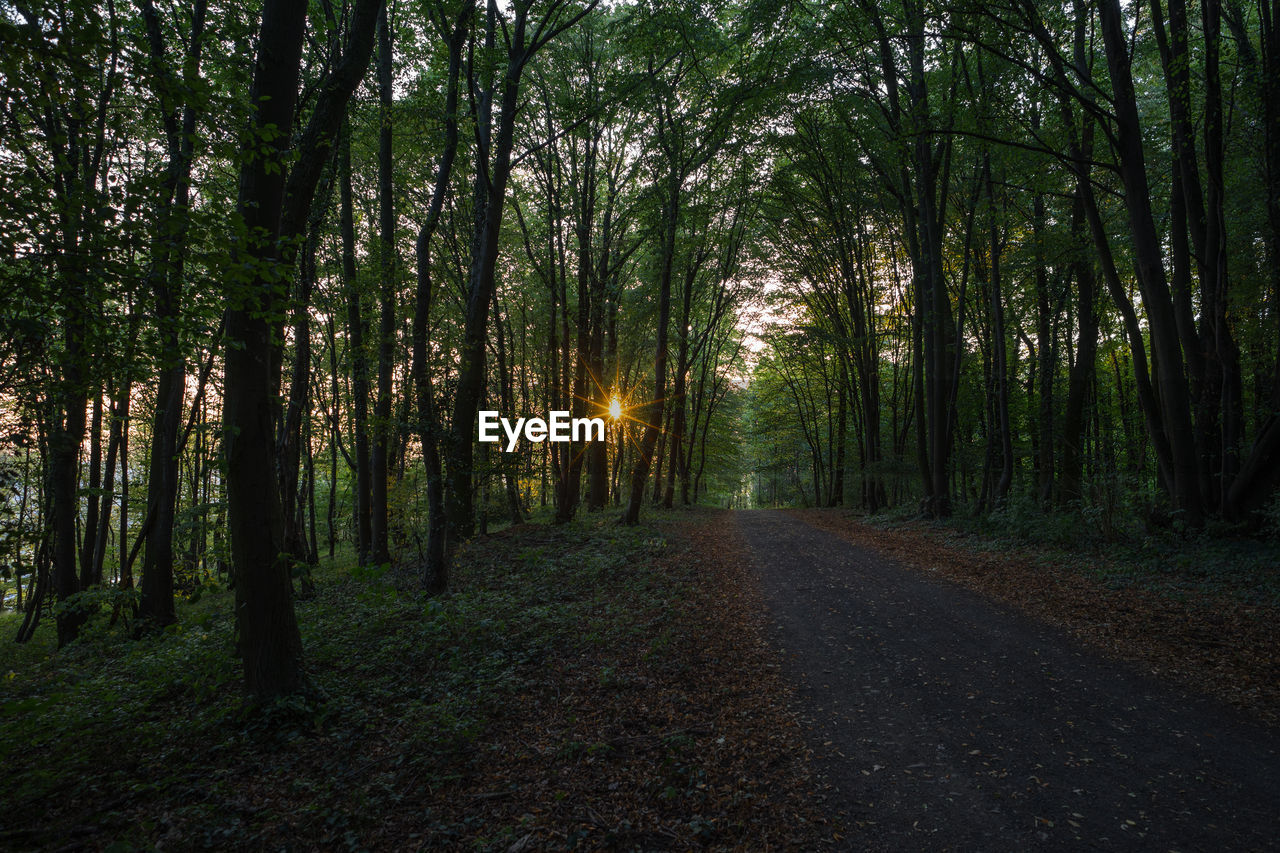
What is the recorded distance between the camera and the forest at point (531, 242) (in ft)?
14.4

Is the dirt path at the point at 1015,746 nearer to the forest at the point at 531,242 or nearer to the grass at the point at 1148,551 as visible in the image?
the grass at the point at 1148,551

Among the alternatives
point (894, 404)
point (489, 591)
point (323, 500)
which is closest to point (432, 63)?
point (489, 591)

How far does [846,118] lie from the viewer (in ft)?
54.5

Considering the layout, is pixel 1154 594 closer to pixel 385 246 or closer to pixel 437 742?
pixel 437 742

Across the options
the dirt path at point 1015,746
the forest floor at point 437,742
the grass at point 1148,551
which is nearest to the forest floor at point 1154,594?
the grass at point 1148,551

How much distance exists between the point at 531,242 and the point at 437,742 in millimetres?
17883

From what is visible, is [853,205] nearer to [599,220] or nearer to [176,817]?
[599,220]

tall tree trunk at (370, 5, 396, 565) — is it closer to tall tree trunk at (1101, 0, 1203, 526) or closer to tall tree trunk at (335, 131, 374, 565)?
tall tree trunk at (335, 131, 374, 565)

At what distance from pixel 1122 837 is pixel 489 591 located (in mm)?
8122

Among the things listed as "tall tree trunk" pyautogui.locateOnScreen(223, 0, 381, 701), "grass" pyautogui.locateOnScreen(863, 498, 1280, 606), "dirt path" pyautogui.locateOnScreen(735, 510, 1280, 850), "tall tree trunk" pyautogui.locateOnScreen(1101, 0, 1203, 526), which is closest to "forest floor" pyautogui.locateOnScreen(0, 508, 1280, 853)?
"dirt path" pyautogui.locateOnScreen(735, 510, 1280, 850)

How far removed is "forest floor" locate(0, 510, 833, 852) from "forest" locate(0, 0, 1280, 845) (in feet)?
1.87

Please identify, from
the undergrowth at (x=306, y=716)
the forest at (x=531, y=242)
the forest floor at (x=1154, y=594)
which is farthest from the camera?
the forest floor at (x=1154, y=594)

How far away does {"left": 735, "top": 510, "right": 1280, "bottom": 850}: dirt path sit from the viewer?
127 inches

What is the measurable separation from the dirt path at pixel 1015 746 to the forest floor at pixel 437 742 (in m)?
0.48
